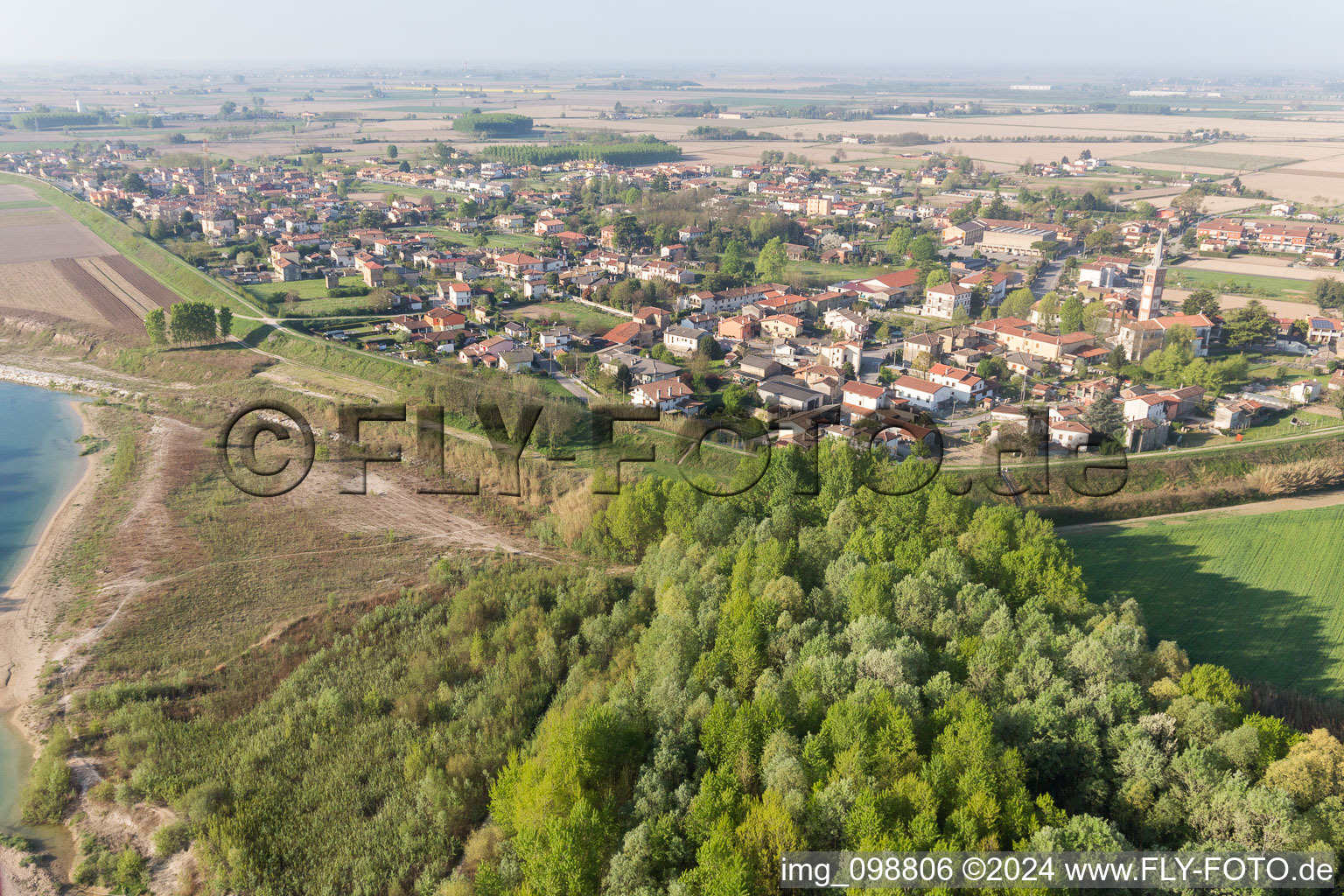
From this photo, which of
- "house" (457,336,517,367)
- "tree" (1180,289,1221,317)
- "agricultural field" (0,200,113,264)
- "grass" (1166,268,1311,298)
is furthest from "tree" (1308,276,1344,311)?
"agricultural field" (0,200,113,264)

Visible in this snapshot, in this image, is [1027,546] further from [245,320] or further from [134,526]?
[245,320]

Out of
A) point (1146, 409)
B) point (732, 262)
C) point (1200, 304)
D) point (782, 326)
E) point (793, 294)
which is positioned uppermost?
point (732, 262)

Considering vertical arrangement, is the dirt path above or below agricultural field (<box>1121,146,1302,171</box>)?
below

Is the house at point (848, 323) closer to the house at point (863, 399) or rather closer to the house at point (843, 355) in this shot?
the house at point (843, 355)

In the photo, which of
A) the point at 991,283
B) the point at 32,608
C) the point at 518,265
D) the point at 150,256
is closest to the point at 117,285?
the point at 150,256

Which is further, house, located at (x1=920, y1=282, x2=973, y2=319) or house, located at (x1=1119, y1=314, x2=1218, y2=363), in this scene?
house, located at (x1=920, y1=282, x2=973, y2=319)

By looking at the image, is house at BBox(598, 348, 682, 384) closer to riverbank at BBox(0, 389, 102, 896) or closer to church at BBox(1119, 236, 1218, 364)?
riverbank at BBox(0, 389, 102, 896)

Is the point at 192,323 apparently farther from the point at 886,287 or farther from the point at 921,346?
the point at 886,287
